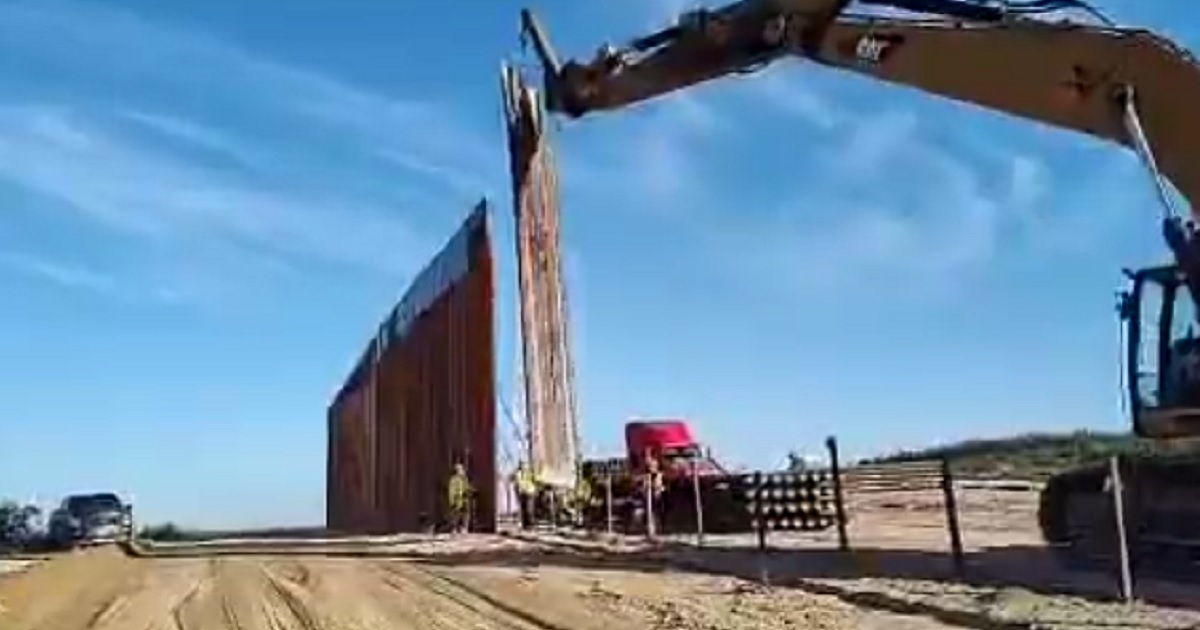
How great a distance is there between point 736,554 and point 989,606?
9566mm

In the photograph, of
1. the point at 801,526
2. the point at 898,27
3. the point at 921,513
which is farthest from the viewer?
the point at 921,513

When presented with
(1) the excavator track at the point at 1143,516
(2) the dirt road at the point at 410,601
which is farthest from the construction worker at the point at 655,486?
(1) the excavator track at the point at 1143,516

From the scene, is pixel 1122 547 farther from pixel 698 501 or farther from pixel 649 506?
pixel 649 506

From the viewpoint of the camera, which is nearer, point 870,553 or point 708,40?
point 708,40

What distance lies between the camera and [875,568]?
1956cm

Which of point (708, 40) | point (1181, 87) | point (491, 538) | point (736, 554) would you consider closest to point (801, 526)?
point (491, 538)

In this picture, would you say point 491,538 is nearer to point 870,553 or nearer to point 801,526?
point 801,526

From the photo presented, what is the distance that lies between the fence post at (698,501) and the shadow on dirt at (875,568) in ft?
6.50

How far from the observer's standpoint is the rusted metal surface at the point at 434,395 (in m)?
40.8

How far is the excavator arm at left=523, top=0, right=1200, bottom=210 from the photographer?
57.4ft

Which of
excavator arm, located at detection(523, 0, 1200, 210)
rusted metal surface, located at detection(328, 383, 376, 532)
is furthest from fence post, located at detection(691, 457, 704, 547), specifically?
rusted metal surface, located at detection(328, 383, 376, 532)

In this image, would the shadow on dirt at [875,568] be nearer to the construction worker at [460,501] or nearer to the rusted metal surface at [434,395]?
the construction worker at [460,501]

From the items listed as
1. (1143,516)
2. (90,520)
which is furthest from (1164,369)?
(90,520)

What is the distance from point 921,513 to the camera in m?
35.5
